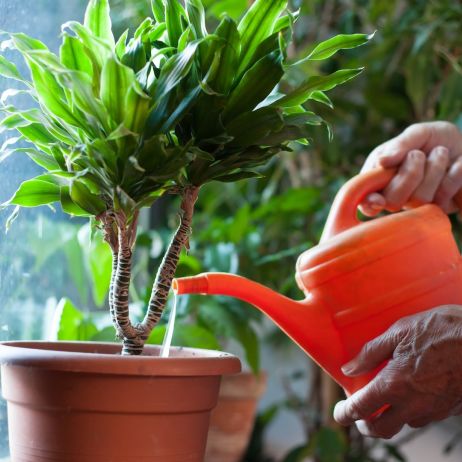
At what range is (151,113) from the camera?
2.17 ft

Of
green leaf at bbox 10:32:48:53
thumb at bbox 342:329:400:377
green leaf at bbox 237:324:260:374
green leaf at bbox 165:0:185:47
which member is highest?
green leaf at bbox 165:0:185:47

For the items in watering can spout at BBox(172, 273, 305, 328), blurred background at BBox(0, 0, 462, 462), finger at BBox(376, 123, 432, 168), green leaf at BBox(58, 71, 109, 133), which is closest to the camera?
green leaf at BBox(58, 71, 109, 133)

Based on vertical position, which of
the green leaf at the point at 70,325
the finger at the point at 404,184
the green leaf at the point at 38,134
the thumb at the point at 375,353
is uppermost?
the green leaf at the point at 38,134

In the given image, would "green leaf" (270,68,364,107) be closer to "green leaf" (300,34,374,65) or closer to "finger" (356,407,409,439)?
"green leaf" (300,34,374,65)

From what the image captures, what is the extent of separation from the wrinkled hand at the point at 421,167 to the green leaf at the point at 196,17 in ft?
1.06

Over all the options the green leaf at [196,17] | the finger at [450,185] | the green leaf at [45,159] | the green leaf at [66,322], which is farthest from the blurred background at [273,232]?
the finger at [450,185]

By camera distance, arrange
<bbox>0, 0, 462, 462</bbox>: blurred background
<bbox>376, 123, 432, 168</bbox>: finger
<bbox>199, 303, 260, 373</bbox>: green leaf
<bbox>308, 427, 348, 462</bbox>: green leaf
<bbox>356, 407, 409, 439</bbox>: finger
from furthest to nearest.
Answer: <bbox>308, 427, 348, 462</bbox>: green leaf < <bbox>199, 303, 260, 373</bbox>: green leaf < <bbox>0, 0, 462, 462</bbox>: blurred background < <bbox>376, 123, 432, 168</bbox>: finger < <bbox>356, 407, 409, 439</bbox>: finger

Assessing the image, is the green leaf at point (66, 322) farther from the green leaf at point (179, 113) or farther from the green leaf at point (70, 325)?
the green leaf at point (179, 113)

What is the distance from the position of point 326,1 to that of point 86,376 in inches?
69.4

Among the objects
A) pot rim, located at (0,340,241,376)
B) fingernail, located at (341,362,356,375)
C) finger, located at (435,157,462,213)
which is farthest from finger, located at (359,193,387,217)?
pot rim, located at (0,340,241,376)

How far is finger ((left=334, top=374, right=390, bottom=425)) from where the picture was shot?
80 cm

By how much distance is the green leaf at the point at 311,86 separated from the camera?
0.72m

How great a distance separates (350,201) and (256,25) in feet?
0.82

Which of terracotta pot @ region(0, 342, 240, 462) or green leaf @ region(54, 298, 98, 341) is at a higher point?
terracotta pot @ region(0, 342, 240, 462)
